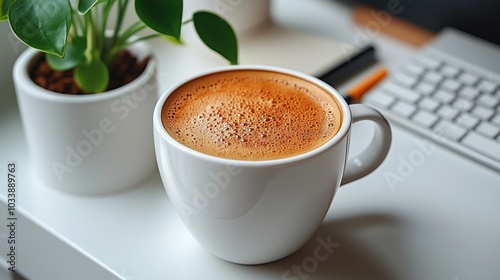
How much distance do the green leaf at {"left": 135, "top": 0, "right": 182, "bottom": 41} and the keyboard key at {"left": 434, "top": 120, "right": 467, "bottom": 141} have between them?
29 cm

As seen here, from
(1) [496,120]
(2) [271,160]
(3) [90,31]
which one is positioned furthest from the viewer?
(1) [496,120]

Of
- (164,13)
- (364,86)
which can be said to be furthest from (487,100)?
(164,13)

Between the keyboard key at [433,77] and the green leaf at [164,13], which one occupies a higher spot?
the green leaf at [164,13]

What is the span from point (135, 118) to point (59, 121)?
0.06 metres

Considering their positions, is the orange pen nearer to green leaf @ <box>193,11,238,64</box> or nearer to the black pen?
the black pen

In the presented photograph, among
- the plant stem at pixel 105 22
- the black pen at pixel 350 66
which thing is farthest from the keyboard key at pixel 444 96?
the plant stem at pixel 105 22

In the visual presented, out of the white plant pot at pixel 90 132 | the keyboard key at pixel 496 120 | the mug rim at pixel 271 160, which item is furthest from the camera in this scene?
the keyboard key at pixel 496 120

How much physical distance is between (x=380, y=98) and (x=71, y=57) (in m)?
0.31

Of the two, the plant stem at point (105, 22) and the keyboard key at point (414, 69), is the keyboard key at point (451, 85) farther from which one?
the plant stem at point (105, 22)

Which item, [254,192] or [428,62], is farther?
[428,62]

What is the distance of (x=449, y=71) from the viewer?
2.22 ft

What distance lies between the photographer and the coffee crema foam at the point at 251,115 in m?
0.42

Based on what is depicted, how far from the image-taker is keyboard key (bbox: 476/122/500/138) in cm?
59

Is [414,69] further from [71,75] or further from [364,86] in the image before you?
[71,75]
